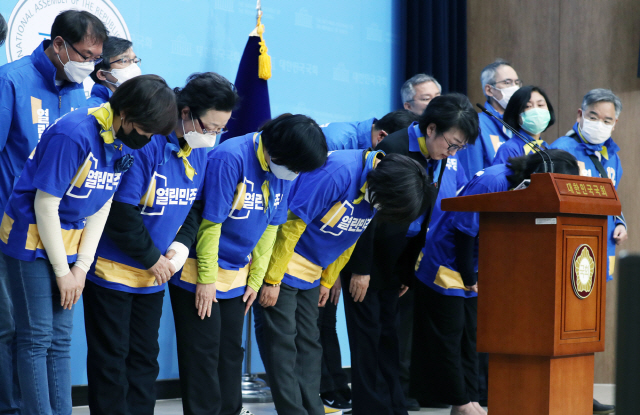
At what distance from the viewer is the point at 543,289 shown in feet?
7.39

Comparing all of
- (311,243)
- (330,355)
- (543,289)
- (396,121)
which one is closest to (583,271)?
(543,289)

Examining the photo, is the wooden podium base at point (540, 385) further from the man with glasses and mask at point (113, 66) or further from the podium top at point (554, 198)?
the man with glasses and mask at point (113, 66)

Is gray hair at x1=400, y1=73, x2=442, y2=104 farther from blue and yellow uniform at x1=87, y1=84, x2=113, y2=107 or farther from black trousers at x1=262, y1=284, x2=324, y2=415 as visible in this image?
blue and yellow uniform at x1=87, y1=84, x2=113, y2=107

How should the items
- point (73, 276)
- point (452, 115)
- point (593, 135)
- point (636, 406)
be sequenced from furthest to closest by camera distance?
point (593, 135) → point (452, 115) → point (73, 276) → point (636, 406)

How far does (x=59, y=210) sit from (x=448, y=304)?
1.81 m

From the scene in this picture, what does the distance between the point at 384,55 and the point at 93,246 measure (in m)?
3.37

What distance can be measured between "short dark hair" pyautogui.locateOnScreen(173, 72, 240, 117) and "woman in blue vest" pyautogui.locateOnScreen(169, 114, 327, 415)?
186 millimetres

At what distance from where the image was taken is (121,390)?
2252 millimetres

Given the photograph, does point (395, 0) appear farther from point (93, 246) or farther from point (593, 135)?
point (93, 246)

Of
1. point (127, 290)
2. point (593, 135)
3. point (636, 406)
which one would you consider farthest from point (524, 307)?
point (593, 135)

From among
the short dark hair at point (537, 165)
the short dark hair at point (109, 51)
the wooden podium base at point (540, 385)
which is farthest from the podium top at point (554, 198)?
the short dark hair at point (109, 51)

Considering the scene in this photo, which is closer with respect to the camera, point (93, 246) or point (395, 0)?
point (93, 246)

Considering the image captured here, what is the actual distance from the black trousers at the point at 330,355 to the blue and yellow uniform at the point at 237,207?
1.15 m

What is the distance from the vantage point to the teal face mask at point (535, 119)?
12.3 feet
